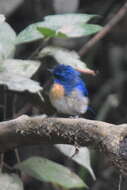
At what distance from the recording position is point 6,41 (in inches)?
90.8

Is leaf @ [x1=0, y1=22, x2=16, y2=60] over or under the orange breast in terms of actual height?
over

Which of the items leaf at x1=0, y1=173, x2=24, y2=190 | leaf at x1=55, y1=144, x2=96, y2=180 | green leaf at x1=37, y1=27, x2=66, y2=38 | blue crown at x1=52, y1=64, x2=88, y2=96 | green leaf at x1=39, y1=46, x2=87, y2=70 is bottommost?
leaf at x1=55, y1=144, x2=96, y2=180

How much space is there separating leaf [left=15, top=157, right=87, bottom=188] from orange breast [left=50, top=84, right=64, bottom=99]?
470 mm

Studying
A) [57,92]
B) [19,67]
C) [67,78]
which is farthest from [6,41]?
[67,78]

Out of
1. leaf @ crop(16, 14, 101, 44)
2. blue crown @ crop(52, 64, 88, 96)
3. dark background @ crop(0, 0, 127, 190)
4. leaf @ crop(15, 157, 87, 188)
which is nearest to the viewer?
leaf @ crop(15, 157, 87, 188)

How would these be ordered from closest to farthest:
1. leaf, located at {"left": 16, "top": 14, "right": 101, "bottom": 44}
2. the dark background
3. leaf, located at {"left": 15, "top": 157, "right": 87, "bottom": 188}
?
leaf, located at {"left": 15, "top": 157, "right": 87, "bottom": 188} → leaf, located at {"left": 16, "top": 14, "right": 101, "bottom": 44} → the dark background

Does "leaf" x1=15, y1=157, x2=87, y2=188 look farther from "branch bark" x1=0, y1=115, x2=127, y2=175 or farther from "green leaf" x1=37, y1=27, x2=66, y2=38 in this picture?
"green leaf" x1=37, y1=27, x2=66, y2=38

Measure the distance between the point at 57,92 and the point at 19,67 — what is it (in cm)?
44

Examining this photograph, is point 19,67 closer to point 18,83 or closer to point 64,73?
point 18,83

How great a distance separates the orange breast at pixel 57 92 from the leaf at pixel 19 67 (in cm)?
32

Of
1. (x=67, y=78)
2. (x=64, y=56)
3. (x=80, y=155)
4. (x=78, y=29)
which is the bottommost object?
(x=80, y=155)

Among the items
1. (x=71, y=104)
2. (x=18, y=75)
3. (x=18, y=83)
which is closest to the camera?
(x=18, y=83)

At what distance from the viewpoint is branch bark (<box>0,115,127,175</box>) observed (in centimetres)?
173

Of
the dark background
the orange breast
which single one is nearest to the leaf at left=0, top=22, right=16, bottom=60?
the orange breast
